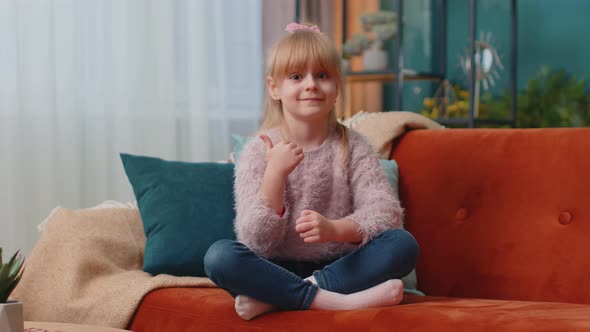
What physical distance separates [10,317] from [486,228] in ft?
3.82

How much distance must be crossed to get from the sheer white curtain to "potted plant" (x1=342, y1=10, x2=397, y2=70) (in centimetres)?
61

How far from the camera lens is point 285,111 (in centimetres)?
181

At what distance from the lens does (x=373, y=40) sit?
3.95 m

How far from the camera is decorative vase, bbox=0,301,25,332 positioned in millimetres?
1139

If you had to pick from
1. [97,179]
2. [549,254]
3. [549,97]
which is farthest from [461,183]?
[549,97]

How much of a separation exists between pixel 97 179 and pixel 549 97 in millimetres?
2314

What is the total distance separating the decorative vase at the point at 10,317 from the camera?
1139 mm

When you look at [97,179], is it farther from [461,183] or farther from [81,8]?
[461,183]

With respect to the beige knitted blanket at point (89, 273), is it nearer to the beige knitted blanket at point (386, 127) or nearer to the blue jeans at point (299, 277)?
the blue jeans at point (299, 277)

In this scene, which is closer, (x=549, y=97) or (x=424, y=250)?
(x=424, y=250)

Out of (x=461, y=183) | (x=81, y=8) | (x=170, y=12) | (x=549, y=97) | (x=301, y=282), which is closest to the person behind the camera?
(x=301, y=282)

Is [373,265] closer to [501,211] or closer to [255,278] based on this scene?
[255,278]

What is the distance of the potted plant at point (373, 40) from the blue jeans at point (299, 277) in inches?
95.4

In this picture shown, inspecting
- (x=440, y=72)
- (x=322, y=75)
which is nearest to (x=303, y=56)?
(x=322, y=75)
